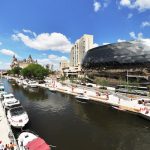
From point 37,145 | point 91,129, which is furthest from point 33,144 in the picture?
point 91,129

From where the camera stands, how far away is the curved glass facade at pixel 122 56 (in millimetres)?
101875

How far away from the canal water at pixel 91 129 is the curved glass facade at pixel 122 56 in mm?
56858

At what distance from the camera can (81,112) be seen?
5175 cm


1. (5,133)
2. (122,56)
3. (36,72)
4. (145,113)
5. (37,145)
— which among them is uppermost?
(122,56)

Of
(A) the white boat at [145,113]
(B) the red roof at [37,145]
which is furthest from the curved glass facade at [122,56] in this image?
(B) the red roof at [37,145]

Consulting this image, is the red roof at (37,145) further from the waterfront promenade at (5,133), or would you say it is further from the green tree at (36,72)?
the green tree at (36,72)

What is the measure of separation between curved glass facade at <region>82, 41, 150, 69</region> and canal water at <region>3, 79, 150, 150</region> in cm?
5686

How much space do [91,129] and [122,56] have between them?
257ft

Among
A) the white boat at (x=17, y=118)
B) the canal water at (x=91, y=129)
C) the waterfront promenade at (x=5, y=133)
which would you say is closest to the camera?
the waterfront promenade at (x=5, y=133)

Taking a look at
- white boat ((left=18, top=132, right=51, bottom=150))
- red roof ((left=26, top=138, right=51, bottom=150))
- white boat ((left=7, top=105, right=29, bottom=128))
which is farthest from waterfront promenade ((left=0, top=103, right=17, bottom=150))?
red roof ((left=26, top=138, right=51, bottom=150))

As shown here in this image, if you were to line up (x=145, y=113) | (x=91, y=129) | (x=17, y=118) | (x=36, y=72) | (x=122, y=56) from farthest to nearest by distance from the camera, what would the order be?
(x=36, y=72)
(x=122, y=56)
(x=145, y=113)
(x=17, y=118)
(x=91, y=129)

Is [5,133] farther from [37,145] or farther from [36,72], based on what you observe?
[36,72]

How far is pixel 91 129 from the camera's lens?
124 ft

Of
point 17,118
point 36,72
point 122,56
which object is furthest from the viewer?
point 36,72
